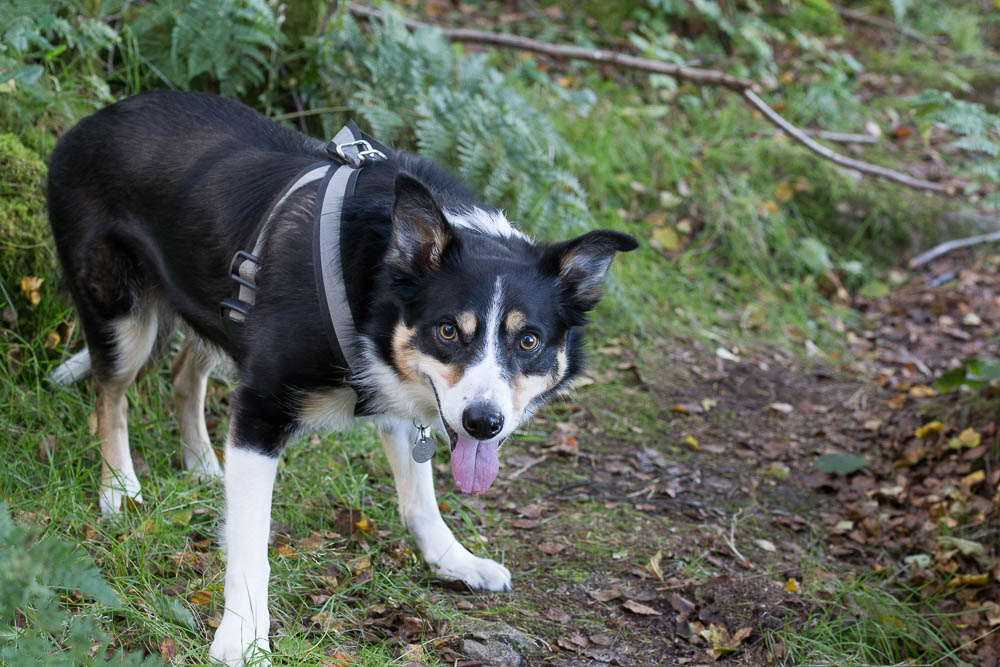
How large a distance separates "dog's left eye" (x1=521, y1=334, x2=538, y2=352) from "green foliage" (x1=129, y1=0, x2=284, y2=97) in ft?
9.41

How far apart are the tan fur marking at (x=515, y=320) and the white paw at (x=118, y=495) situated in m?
1.67

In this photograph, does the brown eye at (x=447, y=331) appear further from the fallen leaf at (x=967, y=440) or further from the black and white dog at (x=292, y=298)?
the fallen leaf at (x=967, y=440)

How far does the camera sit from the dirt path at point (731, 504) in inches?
140

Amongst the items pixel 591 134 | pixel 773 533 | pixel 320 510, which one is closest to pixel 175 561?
pixel 320 510

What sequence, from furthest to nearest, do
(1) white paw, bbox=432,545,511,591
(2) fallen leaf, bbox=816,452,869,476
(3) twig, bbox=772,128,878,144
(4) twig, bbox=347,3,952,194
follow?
(3) twig, bbox=772,128,878,144, (4) twig, bbox=347,3,952,194, (2) fallen leaf, bbox=816,452,869,476, (1) white paw, bbox=432,545,511,591

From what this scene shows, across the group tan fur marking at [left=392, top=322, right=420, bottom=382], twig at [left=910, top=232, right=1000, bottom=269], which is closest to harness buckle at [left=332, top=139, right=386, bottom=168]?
tan fur marking at [left=392, top=322, right=420, bottom=382]

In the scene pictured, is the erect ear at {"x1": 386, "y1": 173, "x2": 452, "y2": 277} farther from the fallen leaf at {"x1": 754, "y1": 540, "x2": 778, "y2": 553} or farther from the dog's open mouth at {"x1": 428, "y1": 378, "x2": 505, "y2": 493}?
the fallen leaf at {"x1": 754, "y1": 540, "x2": 778, "y2": 553}

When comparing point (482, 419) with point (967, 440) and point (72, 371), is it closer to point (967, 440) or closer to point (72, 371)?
point (72, 371)

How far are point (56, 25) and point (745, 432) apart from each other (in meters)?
4.08

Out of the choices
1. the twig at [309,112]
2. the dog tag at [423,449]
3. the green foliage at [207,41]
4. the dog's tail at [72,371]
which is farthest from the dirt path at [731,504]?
the green foliage at [207,41]

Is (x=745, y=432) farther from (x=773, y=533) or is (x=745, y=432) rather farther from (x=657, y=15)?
(x=657, y=15)

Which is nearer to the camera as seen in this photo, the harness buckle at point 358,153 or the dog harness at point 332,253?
the dog harness at point 332,253

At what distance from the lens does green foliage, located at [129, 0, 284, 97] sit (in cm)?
491

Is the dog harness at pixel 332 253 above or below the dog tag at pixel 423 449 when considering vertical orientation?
above
